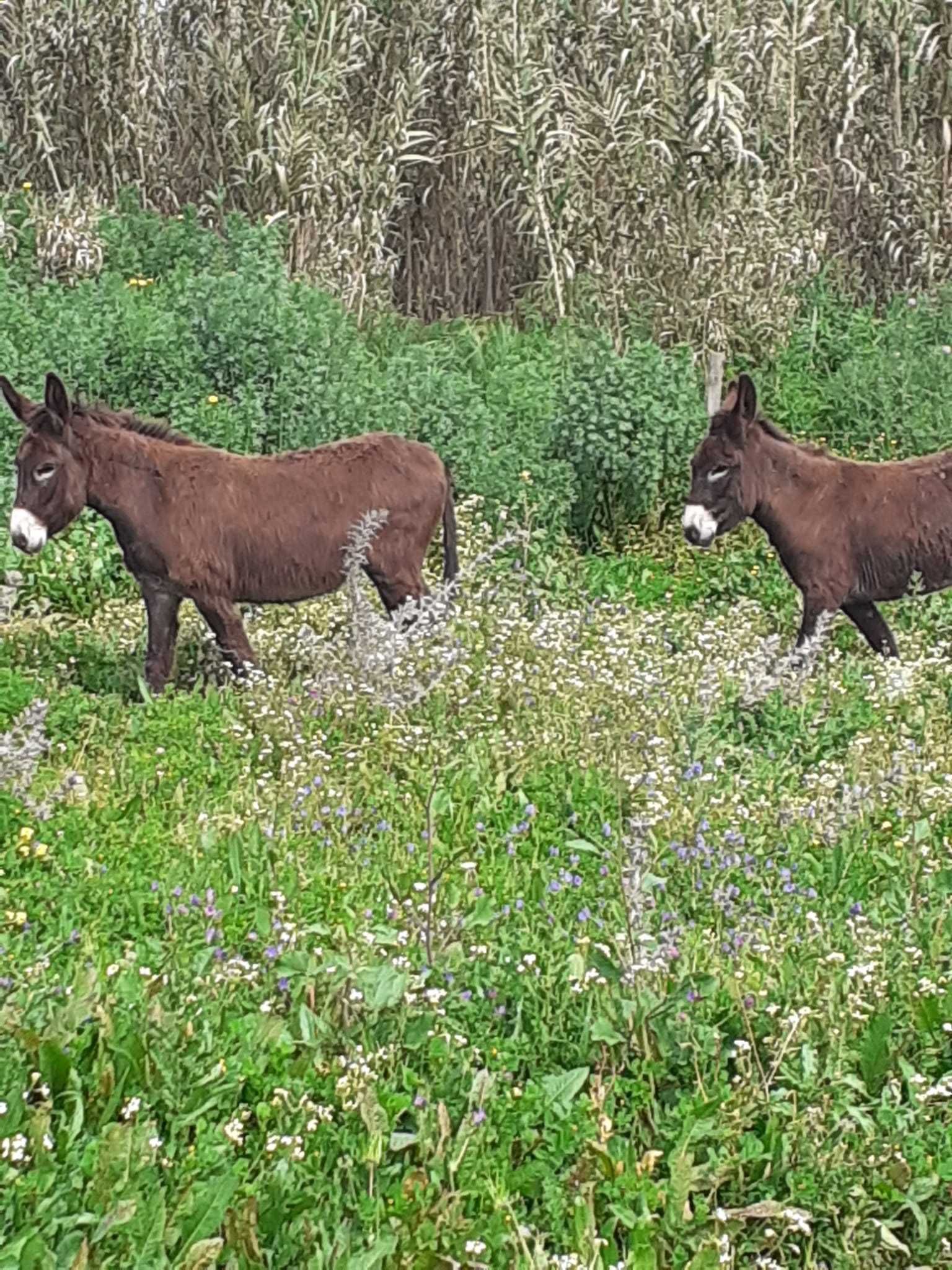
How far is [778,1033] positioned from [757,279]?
8836 mm

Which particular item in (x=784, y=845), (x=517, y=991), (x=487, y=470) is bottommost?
(x=487, y=470)

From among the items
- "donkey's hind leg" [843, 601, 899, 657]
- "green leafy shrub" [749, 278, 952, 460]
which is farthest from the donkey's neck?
"green leafy shrub" [749, 278, 952, 460]

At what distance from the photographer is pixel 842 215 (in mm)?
13547

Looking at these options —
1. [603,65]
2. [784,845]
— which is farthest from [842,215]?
[784,845]

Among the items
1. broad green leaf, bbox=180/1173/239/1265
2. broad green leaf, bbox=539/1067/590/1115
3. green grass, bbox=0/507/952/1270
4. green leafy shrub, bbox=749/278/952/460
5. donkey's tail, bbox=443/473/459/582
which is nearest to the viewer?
broad green leaf, bbox=180/1173/239/1265

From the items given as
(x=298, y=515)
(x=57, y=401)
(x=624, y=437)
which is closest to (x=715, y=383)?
(x=624, y=437)

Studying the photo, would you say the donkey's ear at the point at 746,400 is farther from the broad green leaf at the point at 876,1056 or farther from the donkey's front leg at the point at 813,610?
Result: the broad green leaf at the point at 876,1056

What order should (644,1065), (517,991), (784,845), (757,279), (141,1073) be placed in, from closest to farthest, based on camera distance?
(141,1073)
(644,1065)
(517,991)
(784,845)
(757,279)

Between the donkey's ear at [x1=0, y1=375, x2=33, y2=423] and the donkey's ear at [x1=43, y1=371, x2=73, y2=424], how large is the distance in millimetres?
90

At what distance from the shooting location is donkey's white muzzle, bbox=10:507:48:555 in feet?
19.6

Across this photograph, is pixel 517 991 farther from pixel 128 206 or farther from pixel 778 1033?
pixel 128 206

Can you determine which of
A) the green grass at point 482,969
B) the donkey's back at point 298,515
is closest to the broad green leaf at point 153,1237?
the green grass at point 482,969

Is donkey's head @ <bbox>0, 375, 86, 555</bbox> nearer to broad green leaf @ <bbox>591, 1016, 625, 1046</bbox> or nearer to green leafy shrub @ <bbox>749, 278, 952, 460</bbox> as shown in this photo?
broad green leaf @ <bbox>591, 1016, 625, 1046</bbox>

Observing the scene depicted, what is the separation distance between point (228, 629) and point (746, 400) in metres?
2.35
